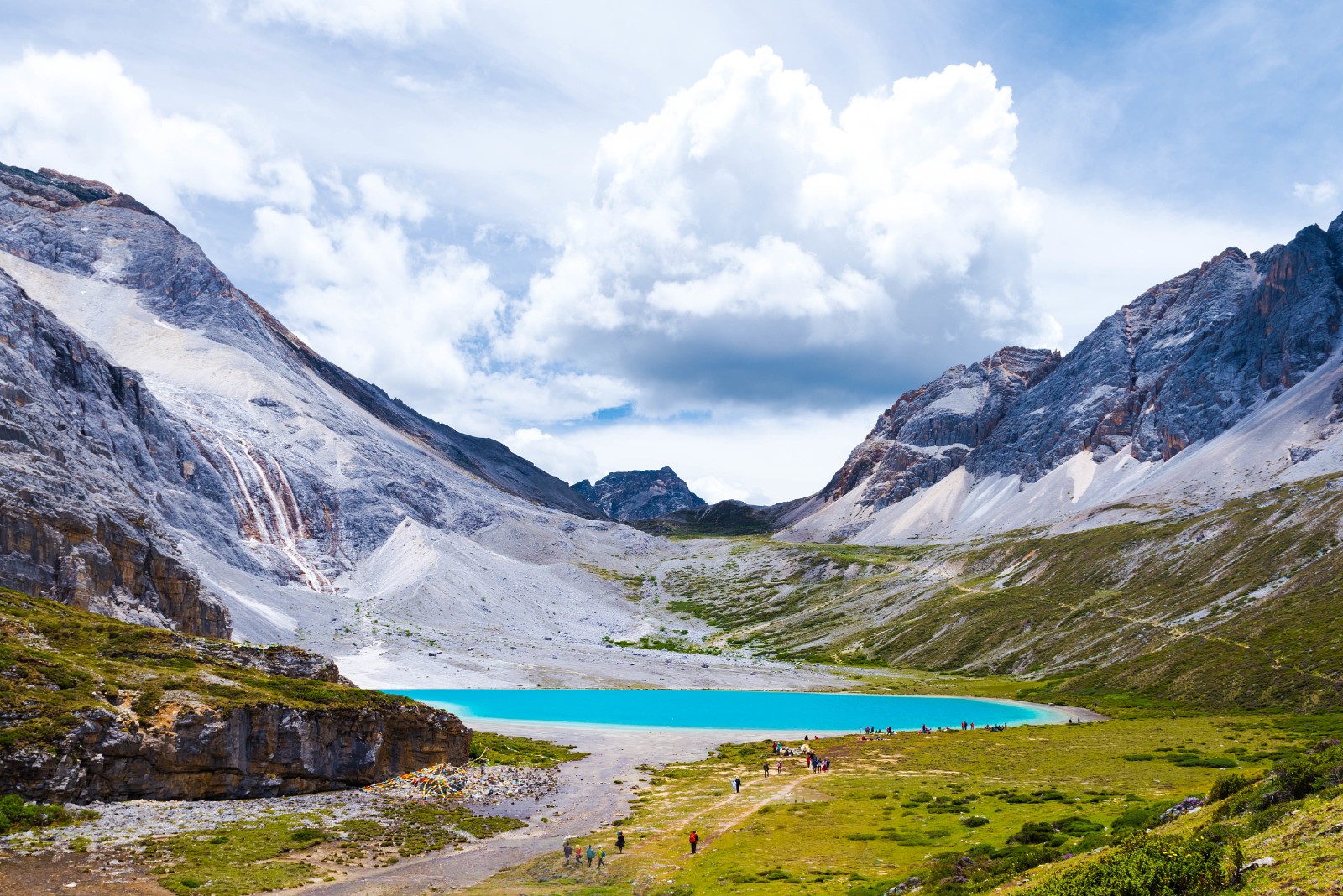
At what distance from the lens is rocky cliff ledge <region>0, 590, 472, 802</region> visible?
45.1m

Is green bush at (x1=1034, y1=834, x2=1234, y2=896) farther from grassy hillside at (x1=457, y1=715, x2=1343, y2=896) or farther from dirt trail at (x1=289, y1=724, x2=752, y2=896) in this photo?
dirt trail at (x1=289, y1=724, x2=752, y2=896)

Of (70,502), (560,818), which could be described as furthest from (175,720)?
(70,502)

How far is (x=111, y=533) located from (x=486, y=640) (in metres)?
97.6

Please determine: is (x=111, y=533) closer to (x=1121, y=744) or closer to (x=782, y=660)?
(x=1121, y=744)

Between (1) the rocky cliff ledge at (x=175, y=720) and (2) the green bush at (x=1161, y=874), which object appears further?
(1) the rocky cliff ledge at (x=175, y=720)

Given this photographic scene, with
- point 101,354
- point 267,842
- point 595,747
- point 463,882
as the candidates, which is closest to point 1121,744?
point 595,747

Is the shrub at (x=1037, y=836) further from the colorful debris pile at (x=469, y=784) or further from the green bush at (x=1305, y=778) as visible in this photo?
the colorful debris pile at (x=469, y=784)

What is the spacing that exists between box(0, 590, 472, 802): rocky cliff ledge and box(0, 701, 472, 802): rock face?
7cm

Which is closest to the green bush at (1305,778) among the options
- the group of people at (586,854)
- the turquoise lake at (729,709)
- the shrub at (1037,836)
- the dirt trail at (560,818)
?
the shrub at (1037,836)

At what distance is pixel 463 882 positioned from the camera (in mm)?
42281

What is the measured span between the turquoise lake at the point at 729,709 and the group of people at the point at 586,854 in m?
64.4

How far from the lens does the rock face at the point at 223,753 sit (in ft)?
147

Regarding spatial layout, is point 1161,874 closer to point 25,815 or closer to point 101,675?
point 25,815

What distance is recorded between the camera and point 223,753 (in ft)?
172
